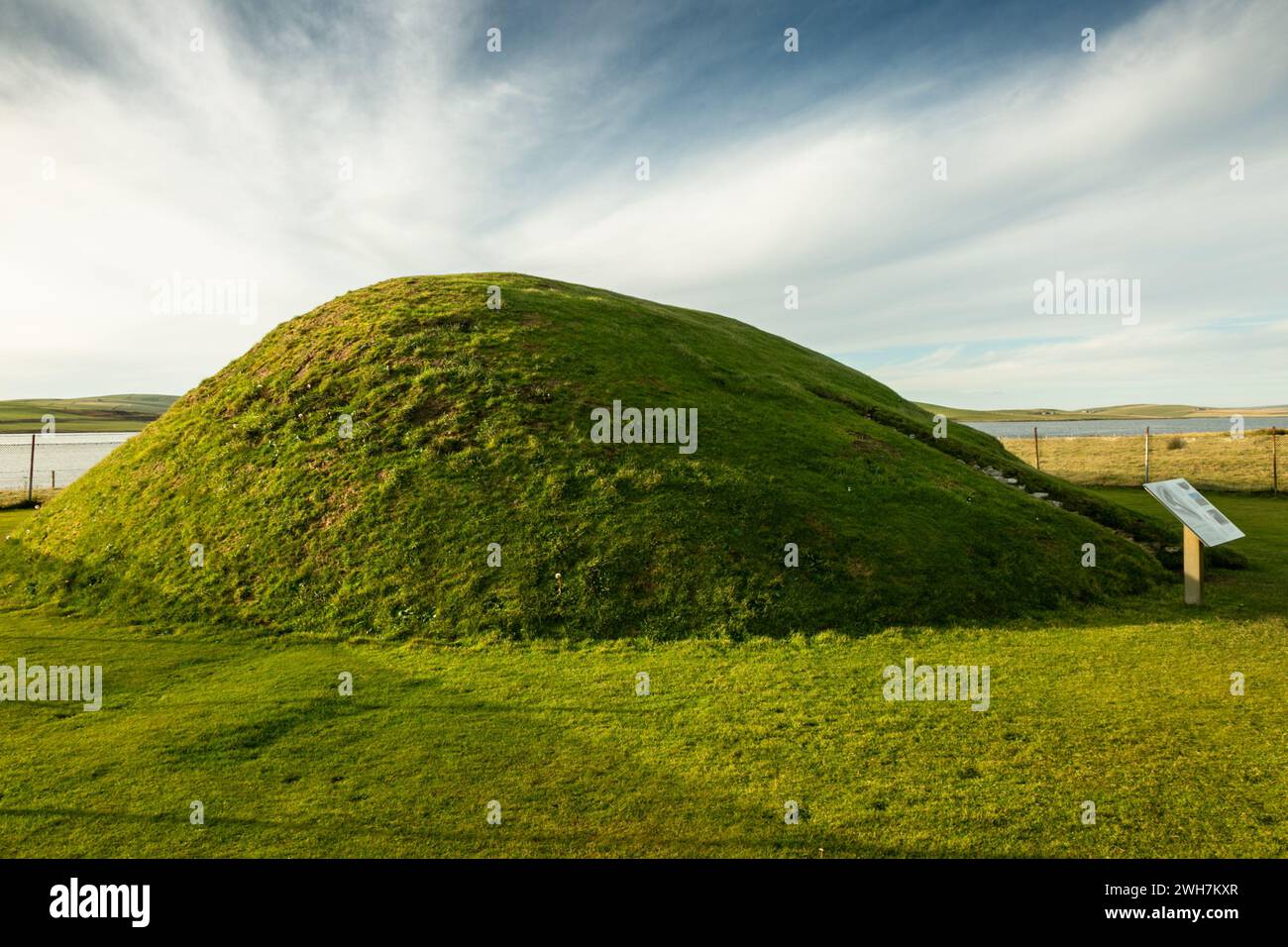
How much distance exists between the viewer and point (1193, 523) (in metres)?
13.6

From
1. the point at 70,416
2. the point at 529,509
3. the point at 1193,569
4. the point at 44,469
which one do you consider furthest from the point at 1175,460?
the point at 70,416

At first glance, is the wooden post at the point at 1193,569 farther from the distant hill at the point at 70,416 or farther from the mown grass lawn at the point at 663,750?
the distant hill at the point at 70,416

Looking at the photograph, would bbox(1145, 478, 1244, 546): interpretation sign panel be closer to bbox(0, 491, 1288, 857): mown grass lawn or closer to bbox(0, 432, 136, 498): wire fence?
bbox(0, 491, 1288, 857): mown grass lawn

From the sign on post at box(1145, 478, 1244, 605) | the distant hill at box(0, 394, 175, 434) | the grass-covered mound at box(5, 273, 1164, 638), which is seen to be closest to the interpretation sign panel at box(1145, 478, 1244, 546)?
the sign on post at box(1145, 478, 1244, 605)

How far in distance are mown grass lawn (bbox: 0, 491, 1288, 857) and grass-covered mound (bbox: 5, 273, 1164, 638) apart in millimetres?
1420

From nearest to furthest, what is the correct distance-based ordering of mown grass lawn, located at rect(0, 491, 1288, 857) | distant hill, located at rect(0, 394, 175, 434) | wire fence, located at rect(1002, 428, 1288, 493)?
mown grass lawn, located at rect(0, 491, 1288, 857)
wire fence, located at rect(1002, 428, 1288, 493)
distant hill, located at rect(0, 394, 175, 434)

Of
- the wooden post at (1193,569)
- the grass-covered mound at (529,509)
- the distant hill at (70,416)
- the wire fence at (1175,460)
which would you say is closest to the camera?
the wooden post at (1193,569)

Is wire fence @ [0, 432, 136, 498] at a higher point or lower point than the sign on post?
higher

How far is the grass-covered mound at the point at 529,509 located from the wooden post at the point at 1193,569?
1.39m

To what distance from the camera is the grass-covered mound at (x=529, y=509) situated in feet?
46.9

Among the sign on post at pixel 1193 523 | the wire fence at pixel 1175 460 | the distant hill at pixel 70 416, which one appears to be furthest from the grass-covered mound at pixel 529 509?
the distant hill at pixel 70 416

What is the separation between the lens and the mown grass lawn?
6.68m

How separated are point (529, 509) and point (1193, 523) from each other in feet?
46.5
